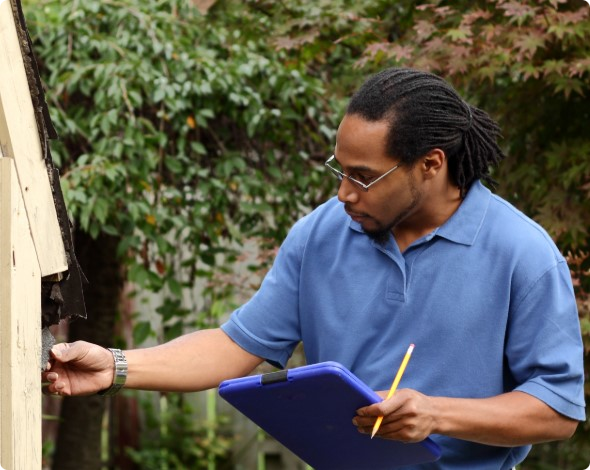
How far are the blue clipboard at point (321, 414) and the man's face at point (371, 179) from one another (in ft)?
1.51

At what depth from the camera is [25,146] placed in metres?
2.13

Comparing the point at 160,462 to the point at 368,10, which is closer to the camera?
the point at 368,10

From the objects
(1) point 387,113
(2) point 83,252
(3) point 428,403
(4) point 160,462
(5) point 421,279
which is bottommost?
(4) point 160,462

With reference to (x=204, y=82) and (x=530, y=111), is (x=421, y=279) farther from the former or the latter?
(x=204, y=82)

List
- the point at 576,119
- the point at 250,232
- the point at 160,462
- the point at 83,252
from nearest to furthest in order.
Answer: the point at 576,119 < the point at 250,232 < the point at 83,252 < the point at 160,462

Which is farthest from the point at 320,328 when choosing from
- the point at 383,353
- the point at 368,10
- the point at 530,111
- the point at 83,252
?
the point at 83,252

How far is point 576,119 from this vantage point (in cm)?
437

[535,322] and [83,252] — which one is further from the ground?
[535,322]

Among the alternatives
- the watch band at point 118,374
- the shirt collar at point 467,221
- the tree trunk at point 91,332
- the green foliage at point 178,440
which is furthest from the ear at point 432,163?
the green foliage at point 178,440

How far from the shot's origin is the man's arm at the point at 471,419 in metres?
2.35

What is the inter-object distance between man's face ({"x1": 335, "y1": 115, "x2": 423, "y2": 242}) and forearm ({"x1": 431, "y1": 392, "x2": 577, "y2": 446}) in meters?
0.46

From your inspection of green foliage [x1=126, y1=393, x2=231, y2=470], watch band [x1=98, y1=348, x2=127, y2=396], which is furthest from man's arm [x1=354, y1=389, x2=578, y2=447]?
green foliage [x1=126, y1=393, x2=231, y2=470]

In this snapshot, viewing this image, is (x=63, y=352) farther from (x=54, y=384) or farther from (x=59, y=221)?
(x=59, y=221)

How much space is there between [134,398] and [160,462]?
1.43 ft
